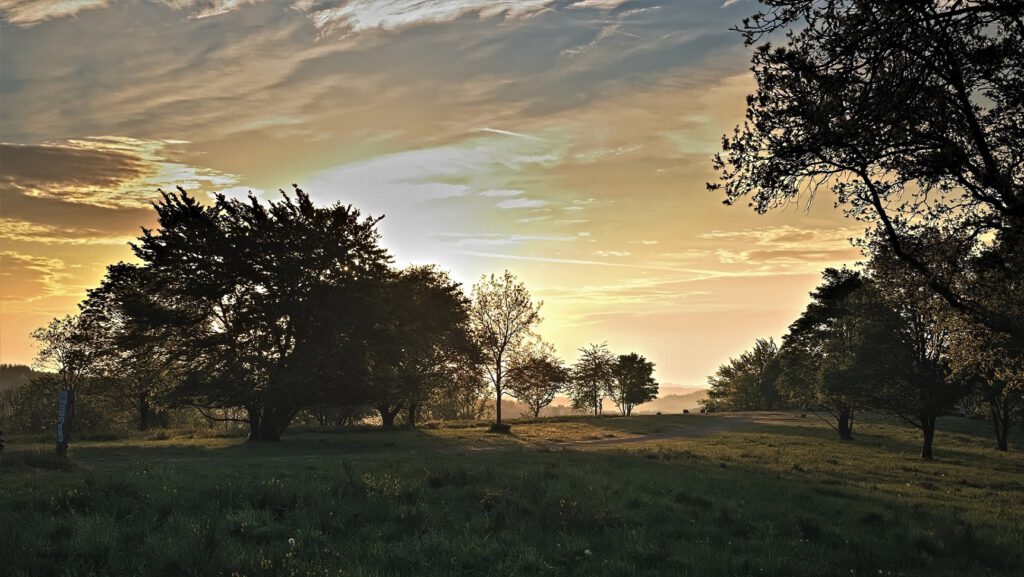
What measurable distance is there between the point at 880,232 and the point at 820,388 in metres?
29.3

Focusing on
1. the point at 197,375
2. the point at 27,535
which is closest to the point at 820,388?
the point at 197,375

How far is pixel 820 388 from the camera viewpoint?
42.8m

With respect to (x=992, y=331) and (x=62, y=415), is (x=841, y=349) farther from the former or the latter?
(x=62, y=415)

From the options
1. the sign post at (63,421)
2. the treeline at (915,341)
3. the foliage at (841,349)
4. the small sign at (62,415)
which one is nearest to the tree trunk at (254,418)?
the sign post at (63,421)

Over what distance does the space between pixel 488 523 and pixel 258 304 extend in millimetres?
28930

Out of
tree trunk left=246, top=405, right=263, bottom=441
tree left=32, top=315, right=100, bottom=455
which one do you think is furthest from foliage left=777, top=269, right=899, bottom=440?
tree left=32, top=315, right=100, bottom=455

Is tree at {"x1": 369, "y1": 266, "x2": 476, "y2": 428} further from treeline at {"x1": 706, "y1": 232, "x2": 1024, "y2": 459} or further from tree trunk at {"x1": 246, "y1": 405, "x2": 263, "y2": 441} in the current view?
treeline at {"x1": 706, "y1": 232, "x2": 1024, "y2": 459}

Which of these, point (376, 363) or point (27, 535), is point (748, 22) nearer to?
point (27, 535)

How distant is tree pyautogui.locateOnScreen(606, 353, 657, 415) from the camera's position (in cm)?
9794

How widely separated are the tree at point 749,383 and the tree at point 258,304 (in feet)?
269

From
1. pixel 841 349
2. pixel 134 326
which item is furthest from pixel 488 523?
pixel 841 349

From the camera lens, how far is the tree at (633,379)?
97.9m

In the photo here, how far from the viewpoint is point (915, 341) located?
122 feet

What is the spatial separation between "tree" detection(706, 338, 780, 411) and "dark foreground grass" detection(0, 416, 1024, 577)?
83.8 meters
